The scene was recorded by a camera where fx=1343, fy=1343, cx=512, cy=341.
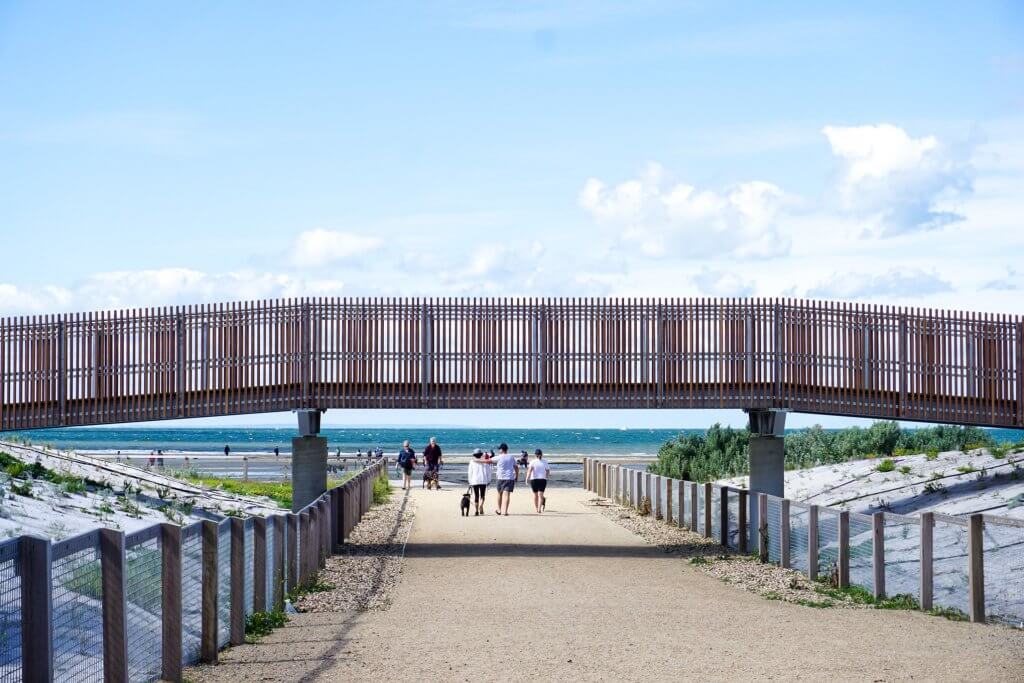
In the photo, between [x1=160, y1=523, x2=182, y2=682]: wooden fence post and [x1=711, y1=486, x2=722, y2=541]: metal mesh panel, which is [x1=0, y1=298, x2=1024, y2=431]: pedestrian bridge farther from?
[x1=160, y1=523, x2=182, y2=682]: wooden fence post

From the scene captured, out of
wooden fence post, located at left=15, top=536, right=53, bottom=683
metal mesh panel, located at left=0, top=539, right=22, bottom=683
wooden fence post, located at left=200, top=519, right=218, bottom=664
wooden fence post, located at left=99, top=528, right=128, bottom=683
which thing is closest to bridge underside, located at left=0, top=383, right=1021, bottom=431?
wooden fence post, located at left=200, top=519, right=218, bottom=664

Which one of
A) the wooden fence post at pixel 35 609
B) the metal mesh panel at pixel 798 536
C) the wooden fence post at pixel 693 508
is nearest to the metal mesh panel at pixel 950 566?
the metal mesh panel at pixel 798 536

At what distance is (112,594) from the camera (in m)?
8.75

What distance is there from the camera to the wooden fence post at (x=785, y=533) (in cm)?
1983

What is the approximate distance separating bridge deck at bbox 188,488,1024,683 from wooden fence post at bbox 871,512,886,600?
3.75 ft

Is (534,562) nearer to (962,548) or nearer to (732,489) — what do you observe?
(732,489)

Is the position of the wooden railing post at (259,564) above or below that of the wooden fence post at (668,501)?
above

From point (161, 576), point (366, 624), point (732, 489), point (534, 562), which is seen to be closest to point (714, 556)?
point (732, 489)

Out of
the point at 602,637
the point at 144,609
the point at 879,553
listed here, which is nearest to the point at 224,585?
the point at 144,609

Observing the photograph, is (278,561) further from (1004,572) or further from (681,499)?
(681,499)

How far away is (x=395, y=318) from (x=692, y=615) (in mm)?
12538

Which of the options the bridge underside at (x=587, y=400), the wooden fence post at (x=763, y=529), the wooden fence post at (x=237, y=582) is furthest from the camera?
the bridge underside at (x=587, y=400)

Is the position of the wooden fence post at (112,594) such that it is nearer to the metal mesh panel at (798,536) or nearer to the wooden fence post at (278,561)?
the wooden fence post at (278,561)

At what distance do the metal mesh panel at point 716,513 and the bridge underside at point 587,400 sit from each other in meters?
1.66
